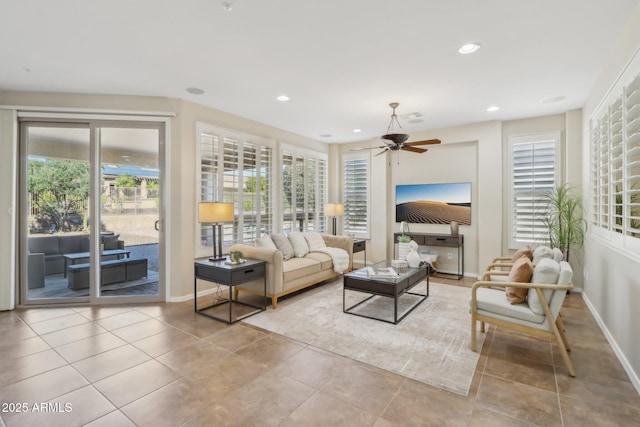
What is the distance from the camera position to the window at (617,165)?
8.30 feet

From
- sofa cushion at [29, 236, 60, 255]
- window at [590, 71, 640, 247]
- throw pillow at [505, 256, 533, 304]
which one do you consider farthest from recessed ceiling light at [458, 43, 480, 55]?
sofa cushion at [29, 236, 60, 255]

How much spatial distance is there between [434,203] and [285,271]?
11.0 feet

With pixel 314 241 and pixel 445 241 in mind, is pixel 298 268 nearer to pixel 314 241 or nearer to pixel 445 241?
pixel 314 241

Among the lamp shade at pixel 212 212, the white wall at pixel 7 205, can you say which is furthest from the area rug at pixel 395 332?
the white wall at pixel 7 205

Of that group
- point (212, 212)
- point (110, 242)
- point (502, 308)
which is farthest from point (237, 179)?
point (502, 308)

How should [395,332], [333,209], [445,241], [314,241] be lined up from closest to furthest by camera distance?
[395,332]
[314,241]
[445,241]
[333,209]

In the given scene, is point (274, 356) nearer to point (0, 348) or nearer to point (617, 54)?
point (0, 348)

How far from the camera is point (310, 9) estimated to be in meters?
2.38

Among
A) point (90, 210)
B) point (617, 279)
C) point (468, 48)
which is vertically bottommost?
point (617, 279)

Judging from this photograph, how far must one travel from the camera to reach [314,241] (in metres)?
5.49

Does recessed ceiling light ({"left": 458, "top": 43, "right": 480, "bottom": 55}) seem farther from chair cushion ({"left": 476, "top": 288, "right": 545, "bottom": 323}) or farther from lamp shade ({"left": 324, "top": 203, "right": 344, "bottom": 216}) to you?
lamp shade ({"left": 324, "top": 203, "right": 344, "bottom": 216})

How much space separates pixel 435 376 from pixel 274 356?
135 centimetres

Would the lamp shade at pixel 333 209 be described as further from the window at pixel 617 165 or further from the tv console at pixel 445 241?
the window at pixel 617 165

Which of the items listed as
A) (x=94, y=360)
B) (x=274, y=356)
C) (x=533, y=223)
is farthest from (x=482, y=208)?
(x=94, y=360)
